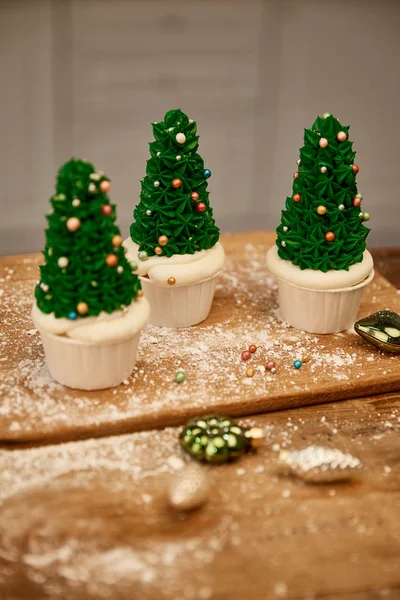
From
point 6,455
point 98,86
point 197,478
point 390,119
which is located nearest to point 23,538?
point 6,455

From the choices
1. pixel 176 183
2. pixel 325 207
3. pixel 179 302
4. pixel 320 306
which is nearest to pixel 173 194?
pixel 176 183

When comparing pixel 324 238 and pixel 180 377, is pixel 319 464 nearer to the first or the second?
pixel 180 377

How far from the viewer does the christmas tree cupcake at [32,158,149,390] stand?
63.7 inches

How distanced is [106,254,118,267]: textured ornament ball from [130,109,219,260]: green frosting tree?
0.32m

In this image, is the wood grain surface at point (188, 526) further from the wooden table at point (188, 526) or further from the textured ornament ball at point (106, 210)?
the textured ornament ball at point (106, 210)

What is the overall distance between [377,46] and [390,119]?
39 centimetres

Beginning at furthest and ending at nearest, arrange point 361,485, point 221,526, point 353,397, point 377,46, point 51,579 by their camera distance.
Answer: point 377,46 < point 353,397 < point 361,485 < point 221,526 < point 51,579

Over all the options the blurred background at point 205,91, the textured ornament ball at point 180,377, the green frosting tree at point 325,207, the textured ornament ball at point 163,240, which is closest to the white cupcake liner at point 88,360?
the textured ornament ball at point 180,377

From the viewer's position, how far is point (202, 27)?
12.0ft

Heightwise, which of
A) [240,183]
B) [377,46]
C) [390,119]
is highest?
[377,46]

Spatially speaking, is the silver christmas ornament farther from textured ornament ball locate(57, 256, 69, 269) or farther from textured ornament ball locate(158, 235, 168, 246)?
textured ornament ball locate(158, 235, 168, 246)

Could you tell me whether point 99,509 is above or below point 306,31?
below

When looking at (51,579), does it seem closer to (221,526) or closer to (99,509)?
(99,509)

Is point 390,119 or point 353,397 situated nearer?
point 353,397
